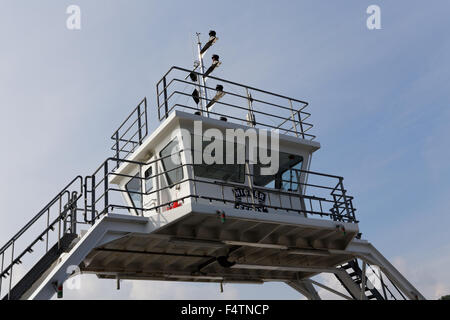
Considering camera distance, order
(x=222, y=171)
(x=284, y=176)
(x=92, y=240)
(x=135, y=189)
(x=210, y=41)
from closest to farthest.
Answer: (x=92, y=240)
(x=222, y=171)
(x=284, y=176)
(x=135, y=189)
(x=210, y=41)

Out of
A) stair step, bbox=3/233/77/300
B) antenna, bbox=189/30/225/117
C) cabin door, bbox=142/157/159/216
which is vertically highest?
antenna, bbox=189/30/225/117

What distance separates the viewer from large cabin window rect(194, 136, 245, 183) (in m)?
14.0

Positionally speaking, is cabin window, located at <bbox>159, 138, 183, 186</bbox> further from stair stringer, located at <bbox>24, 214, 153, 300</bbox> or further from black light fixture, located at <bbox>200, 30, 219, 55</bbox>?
black light fixture, located at <bbox>200, 30, 219, 55</bbox>

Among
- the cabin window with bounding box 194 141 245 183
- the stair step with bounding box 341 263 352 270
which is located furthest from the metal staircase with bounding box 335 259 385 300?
the cabin window with bounding box 194 141 245 183

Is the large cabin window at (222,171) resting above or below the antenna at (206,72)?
below

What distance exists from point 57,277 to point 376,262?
356 inches

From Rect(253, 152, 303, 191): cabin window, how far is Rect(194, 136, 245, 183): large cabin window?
0.58 meters

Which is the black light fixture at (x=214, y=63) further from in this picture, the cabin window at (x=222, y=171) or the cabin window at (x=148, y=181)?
the cabin window at (x=148, y=181)

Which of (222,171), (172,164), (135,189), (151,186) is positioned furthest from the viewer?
(135,189)

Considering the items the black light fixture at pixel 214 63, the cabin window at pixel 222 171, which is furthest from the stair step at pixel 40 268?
the black light fixture at pixel 214 63

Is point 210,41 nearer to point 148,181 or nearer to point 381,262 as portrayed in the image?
point 148,181

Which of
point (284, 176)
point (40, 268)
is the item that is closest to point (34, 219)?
point (40, 268)

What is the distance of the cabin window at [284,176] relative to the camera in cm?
1503

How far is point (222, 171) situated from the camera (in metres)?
14.3
